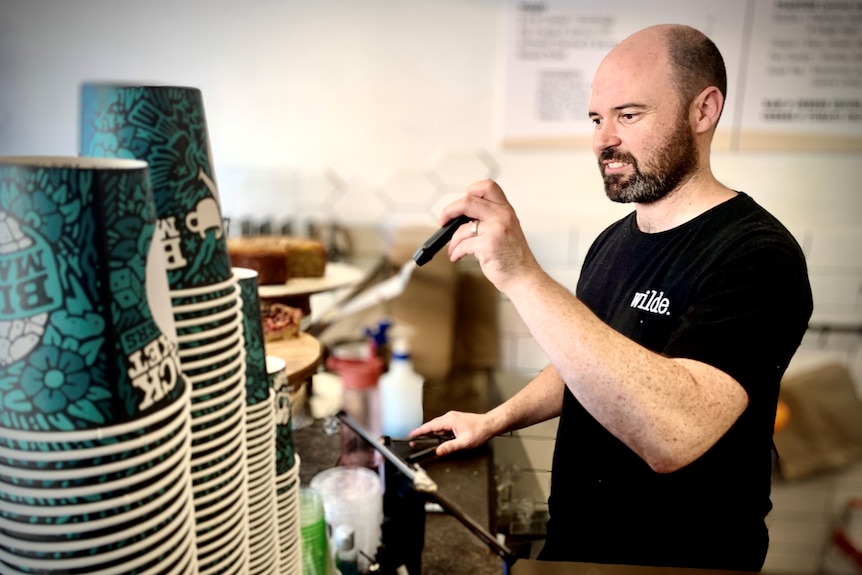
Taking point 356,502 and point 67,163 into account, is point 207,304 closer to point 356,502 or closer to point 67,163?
point 67,163

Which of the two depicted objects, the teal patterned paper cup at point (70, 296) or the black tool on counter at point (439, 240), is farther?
the black tool on counter at point (439, 240)

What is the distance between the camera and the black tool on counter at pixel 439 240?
1.16 feet

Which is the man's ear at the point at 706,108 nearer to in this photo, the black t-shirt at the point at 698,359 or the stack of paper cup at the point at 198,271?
the black t-shirt at the point at 698,359

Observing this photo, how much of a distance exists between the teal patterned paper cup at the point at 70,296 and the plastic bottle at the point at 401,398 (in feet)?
0.80

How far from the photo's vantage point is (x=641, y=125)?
0.36m

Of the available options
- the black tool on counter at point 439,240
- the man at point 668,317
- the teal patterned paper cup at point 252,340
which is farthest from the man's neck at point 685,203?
the teal patterned paper cup at point 252,340

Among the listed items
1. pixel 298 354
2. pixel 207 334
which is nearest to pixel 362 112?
pixel 298 354

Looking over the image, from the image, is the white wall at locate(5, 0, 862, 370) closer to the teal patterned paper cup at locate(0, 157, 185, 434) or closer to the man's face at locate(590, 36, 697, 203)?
the man's face at locate(590, 36, 697, 203)

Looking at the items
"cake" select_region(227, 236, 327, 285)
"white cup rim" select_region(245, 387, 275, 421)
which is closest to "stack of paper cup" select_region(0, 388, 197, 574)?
"white cup rim" select_region(245, 387, 275, 421)

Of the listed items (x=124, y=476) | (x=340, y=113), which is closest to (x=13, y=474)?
(x=124, y=476)

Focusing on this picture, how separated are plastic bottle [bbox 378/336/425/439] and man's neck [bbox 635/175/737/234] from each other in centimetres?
21

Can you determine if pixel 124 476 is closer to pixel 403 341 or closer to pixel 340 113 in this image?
pixel 403 341

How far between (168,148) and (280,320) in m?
0.43

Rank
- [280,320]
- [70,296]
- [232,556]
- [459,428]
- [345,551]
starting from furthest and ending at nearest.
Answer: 1. [280,320]
2. [345,551]
3. [459,428]
4. [232,556]
5. [70,296]
